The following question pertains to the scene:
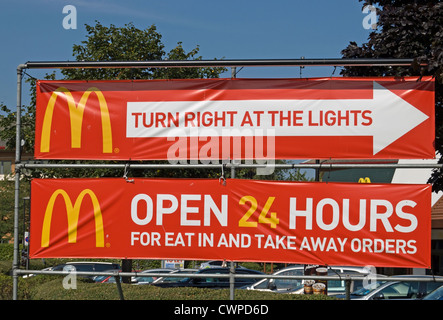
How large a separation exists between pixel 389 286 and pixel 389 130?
792 cm

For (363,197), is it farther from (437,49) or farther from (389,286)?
(389,286)

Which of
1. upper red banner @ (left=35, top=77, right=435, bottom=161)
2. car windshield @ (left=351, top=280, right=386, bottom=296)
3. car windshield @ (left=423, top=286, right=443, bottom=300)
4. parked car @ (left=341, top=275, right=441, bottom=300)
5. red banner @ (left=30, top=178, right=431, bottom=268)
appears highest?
upper red banner @ (left=35, top=77, right=435, bottom=161)

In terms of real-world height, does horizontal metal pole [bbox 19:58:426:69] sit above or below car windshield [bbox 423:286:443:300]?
above

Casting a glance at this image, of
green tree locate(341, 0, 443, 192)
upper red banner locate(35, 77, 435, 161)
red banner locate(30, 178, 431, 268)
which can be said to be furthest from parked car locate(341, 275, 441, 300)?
upper red banner locate(35, 77, 435, 161)

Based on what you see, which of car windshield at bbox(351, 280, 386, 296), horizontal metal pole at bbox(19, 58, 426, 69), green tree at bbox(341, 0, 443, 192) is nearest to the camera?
horizontal metal pole at bbox(19, 58, 426, 69)

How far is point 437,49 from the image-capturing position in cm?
856

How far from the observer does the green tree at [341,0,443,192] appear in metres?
10.9

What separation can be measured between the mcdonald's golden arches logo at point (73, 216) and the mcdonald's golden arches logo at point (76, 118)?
0.72 metres

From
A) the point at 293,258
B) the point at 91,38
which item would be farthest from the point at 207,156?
the point at 91,38

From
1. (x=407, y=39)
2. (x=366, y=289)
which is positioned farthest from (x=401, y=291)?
(x=407, y=39)

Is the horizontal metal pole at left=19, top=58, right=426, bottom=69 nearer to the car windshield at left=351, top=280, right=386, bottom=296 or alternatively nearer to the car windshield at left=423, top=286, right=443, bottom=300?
the car windshield at left=423, top=286, right=443, bottom=300

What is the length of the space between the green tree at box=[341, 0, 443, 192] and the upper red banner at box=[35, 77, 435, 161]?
2.03 m

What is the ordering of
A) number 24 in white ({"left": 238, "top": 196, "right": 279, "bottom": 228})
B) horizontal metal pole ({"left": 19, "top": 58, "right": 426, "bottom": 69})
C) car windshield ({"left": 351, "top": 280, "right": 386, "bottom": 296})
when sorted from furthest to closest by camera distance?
car windshield ({"left": 351, "top": 280, "right": 386, "bottom": 296}), number 24 in white ({"left": 238, "top": 196, "right": 279, "bottom": 228}), horizontal metal pole ({"left": 19, "top": 58, "right": 426, "bottom": 69})
